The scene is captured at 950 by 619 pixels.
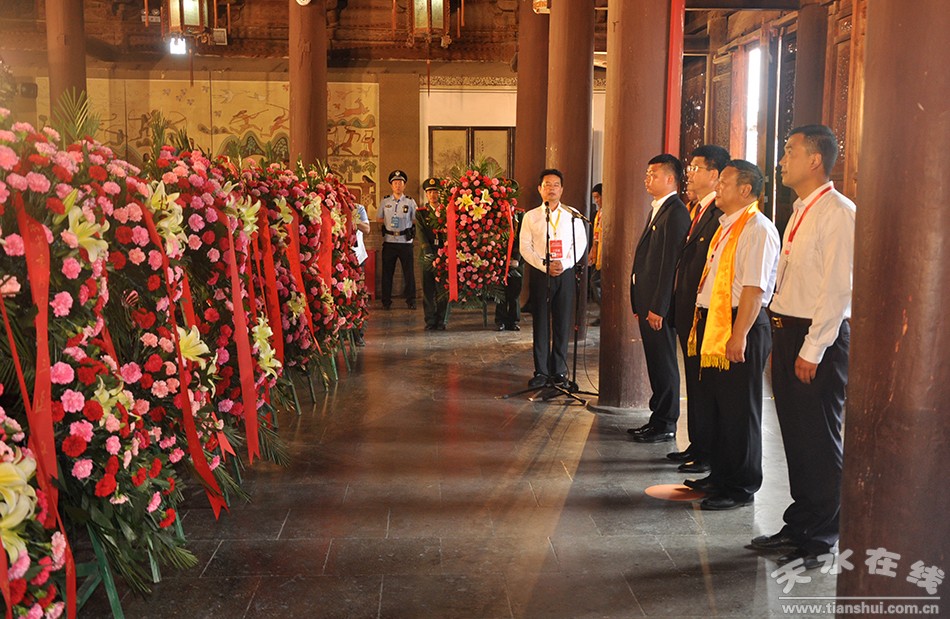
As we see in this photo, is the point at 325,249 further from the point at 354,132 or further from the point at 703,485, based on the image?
→ the point at 354,132

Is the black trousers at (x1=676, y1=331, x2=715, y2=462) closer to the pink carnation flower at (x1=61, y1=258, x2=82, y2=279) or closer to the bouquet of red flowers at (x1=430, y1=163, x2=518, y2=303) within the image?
the pink carnation flower at (x1=61, y1=258, x2=82, y2=279)

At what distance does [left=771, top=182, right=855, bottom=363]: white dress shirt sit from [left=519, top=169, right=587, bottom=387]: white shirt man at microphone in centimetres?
345

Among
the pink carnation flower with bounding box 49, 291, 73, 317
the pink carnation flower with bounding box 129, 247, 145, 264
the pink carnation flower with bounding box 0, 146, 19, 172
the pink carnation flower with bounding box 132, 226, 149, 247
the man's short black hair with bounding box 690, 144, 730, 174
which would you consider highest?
the man's short black hair with bounding box 690, 144, 730, 174

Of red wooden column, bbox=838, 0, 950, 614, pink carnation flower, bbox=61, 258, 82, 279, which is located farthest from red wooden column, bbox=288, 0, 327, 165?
red wooden column, bbox=838, 0, 950, 614

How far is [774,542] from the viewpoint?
4.01m

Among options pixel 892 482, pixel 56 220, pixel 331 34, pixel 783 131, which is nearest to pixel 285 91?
pixel 331 34

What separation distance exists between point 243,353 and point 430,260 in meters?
6.58

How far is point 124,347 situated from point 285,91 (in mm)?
12049

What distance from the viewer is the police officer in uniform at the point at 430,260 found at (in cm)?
→ 1088

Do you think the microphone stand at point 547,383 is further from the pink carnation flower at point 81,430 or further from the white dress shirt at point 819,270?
the pink carnation flower at point 81,430

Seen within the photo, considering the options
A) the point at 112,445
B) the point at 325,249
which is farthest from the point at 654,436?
the point at 112,445

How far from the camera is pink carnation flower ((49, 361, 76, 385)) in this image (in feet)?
9.46

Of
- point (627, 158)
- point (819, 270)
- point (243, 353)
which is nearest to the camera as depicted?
point (819, 270)

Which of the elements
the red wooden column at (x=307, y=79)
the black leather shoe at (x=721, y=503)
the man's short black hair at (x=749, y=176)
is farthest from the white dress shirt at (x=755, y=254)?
the red wooden column at (x=307, y=79)
